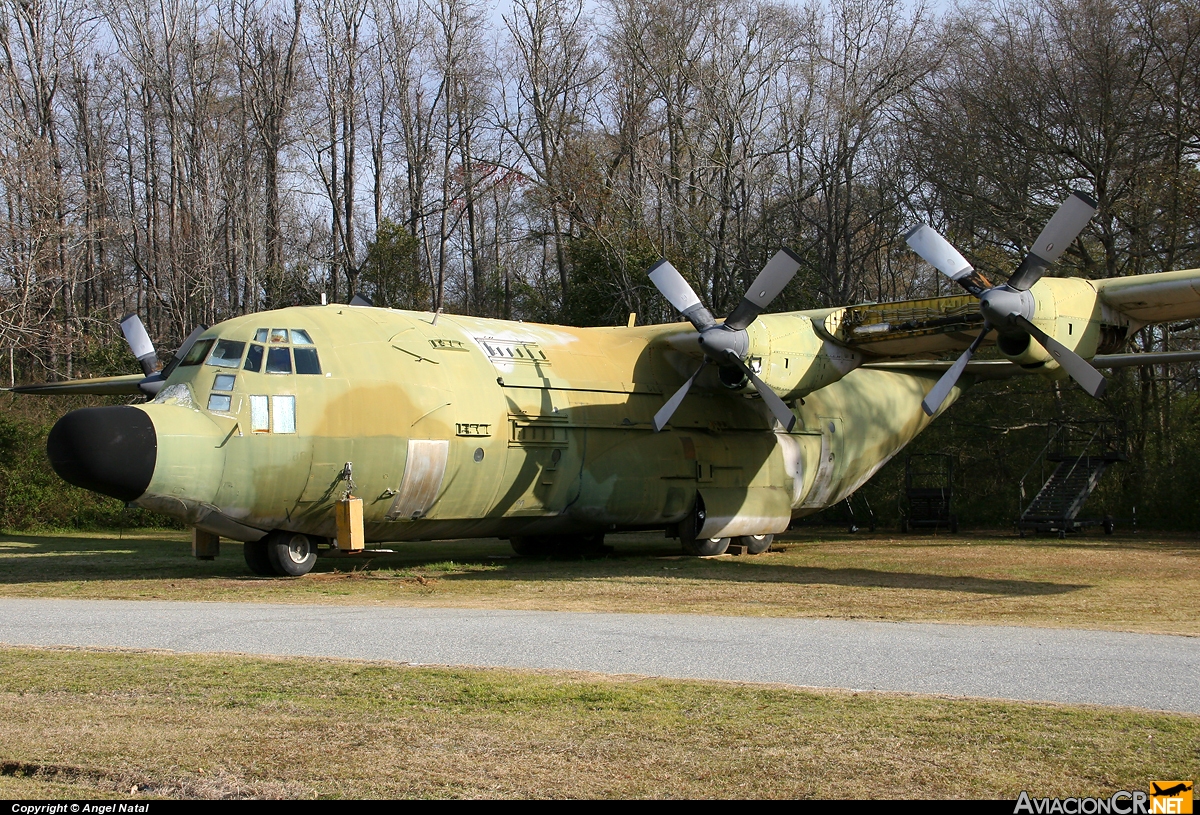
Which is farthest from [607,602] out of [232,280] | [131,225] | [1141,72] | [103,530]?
[131,225]

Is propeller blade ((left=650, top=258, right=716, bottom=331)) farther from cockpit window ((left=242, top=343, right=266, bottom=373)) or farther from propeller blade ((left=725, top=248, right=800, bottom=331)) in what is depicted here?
cockpit window ((left=242, top=343, right=266, bottom=373))

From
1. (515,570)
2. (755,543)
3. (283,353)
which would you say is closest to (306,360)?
(283,353)

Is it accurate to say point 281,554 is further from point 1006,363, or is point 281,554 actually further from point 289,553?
point 1006,363

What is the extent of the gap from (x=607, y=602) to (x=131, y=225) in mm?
40803

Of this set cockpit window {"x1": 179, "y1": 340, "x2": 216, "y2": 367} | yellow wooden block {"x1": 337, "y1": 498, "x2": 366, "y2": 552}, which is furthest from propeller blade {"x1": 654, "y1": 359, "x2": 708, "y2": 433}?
cockpit window {"x1": 179, "y1": 340, "x2": 216, "y2": 367}

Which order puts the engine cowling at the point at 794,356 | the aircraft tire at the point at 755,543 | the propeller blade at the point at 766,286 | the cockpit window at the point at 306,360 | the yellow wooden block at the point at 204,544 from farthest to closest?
the aircraft tire at the point at 755,543 → the engine cowling at the point at 794,356 → the propeller blade at the point at 766,286 → the yellow wooden block at the point at 204,544 → the cockpit window at the point at 306,360

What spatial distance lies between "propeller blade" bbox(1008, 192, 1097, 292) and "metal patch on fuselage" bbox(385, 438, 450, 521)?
8.92 metres

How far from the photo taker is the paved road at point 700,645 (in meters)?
8.14

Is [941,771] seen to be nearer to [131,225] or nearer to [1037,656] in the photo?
[1037,656]

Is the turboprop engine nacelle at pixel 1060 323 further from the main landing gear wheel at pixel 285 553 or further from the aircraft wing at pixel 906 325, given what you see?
the main landing gear wheel at pixel 285 553

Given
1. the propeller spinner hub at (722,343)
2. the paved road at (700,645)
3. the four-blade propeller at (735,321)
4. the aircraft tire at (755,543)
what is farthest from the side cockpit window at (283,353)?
the aircraft tire at (755,543)

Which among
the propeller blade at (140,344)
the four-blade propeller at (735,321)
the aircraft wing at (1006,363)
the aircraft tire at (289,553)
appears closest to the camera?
the aircraft tire at (289,553)

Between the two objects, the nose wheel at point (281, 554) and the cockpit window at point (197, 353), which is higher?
the cockpit window at point (197, 353)

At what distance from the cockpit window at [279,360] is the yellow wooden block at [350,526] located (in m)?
2.08
